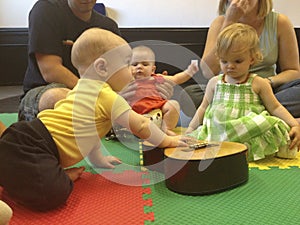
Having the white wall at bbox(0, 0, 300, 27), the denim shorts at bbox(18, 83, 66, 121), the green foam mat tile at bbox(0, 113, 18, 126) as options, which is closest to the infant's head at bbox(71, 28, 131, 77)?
the denim shorts at bbox(18, 83, 66, 121)

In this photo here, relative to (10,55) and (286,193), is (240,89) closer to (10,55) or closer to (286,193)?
(286,193)

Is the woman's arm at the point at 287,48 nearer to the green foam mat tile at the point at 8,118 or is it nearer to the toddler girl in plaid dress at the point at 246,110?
the toddler girl in plaid dress at the point at 246,110

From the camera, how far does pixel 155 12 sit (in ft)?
10.1

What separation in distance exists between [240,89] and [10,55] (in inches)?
93.8

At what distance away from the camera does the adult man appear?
136cm

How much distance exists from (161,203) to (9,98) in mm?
2116

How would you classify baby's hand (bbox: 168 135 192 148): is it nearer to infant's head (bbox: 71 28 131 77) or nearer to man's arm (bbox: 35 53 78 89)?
infant's head (bbox: 71 28 131 77)

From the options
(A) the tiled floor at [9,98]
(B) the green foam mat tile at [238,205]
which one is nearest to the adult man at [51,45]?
(B) the green foam mat tile at [238,205]

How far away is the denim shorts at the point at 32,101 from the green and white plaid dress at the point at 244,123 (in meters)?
0.55

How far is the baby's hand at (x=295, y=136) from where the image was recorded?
3.92 ft

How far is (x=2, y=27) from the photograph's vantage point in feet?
9.98

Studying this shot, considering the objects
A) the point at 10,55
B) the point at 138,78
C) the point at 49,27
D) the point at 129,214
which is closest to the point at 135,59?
the point at 138,78

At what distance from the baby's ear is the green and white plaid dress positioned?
1.45 feet

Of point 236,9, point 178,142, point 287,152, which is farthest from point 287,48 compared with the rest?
point 178,142
